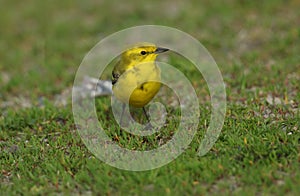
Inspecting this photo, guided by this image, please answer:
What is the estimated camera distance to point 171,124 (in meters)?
5.61

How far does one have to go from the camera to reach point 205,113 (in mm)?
5832

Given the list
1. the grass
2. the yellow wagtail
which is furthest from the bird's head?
the grass

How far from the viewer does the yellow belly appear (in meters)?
5.32

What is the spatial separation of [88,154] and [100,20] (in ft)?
16.7

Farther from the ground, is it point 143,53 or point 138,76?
point 143,53

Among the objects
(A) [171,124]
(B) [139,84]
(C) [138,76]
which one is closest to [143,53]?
(C) [138,76]

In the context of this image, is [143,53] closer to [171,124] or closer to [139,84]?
[139,84]

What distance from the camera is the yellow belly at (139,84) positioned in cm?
532

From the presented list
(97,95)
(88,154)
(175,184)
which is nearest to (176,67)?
(97,95)

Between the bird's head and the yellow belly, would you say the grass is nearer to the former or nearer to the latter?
the yellow belly

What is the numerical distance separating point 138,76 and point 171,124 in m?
0.76

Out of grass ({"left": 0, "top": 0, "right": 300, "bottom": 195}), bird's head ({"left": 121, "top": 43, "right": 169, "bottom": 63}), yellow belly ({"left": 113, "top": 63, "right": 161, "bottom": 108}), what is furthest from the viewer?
bird's head ({"left": 121, "top": 43, "right": 169, "bottom": 63})

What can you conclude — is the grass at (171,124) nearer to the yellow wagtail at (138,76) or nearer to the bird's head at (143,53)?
the yellow wagtail at (138,76)

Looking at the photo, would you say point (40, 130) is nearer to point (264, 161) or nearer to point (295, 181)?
point (264, 161)
